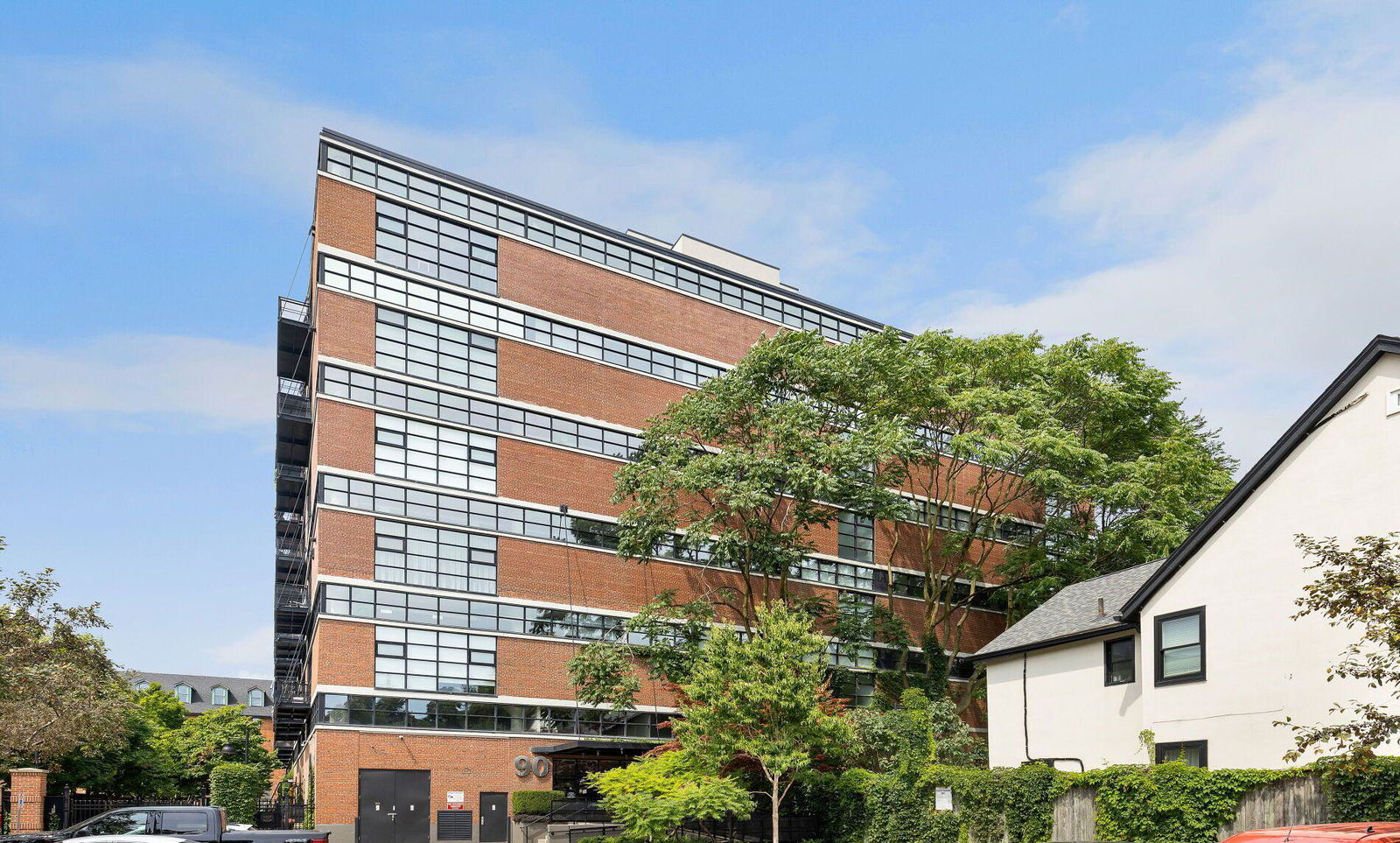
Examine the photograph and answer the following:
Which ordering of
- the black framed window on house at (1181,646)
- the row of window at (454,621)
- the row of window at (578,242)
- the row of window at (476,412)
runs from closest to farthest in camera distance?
the black framed window on house at (1181,646)
the row of window at (454,621)
the row of window at (476,412)
the row of window at (578,242)

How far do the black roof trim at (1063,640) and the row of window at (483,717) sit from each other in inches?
530

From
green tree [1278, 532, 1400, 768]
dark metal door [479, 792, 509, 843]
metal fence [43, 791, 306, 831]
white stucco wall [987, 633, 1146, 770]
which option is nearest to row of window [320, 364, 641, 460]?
dark metal door [479, 792, 509, 843]

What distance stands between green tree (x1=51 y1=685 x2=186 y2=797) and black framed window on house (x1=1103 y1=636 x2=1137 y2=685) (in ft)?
144

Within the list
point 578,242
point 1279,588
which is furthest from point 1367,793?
point 578,242

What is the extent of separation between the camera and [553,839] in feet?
138

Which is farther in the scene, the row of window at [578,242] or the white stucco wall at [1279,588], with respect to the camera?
the row of window at [578,242]

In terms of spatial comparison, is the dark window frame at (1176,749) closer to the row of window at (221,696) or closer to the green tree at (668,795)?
the green tree at (668,795)

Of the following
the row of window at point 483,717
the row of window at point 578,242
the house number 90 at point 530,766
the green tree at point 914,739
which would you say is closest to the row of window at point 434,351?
the row of window at point 578,242

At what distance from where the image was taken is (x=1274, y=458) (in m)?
25.9

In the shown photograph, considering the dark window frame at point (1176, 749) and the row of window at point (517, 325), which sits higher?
the row of window at point (517, 325)

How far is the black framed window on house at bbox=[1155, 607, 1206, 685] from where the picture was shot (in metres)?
27.3

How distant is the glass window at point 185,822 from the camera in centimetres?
2677

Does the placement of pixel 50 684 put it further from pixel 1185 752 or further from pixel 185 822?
pixel 1185 752

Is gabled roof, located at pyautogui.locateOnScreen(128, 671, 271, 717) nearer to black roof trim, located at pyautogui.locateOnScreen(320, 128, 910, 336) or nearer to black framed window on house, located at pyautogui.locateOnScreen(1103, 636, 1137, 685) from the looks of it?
black roof trim, located at pyautogui.locateOnScreen(320, 128, 910, 336)
